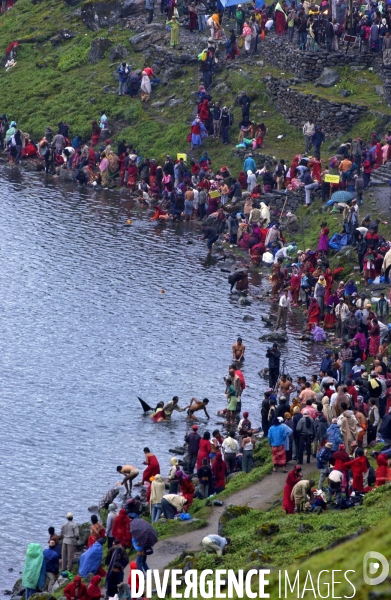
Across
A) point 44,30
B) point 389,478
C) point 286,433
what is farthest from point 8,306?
point 44,30

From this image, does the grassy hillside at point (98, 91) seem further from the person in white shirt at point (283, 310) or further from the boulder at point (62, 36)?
the person in white shirt at point (283, 310)

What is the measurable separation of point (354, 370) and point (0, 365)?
1105 centimetres

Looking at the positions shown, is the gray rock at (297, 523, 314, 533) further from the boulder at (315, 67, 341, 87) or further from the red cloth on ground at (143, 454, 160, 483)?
the boulder at (315, 67, 341, 87)

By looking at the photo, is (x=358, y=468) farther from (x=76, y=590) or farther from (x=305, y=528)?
(x=76, y=590)

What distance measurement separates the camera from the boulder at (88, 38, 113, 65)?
72.8 metres

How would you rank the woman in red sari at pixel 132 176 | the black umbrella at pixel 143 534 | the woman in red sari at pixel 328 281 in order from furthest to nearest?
1. the woman in red sari at pixel 132 176
2. the woman in red sari at pixel 328 281
3. the black umbrella at pixel 143 534

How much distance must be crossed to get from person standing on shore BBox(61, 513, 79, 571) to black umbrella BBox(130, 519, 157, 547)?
245cm

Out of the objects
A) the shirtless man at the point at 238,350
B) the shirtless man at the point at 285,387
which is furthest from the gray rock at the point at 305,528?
the shirtless man at the point at 238,350

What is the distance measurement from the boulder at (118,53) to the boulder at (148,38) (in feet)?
1.65

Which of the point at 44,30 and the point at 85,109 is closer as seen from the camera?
the point at 85,109

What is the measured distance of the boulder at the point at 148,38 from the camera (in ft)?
232

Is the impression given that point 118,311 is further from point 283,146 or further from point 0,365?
point 283,146

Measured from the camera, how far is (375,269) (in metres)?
47.3

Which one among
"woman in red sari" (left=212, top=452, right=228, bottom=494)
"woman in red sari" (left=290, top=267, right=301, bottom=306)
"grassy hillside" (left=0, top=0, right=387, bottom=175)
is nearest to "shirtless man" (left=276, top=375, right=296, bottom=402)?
"woman in red sari" (left=212, top=452, right=228, bottom=494)
